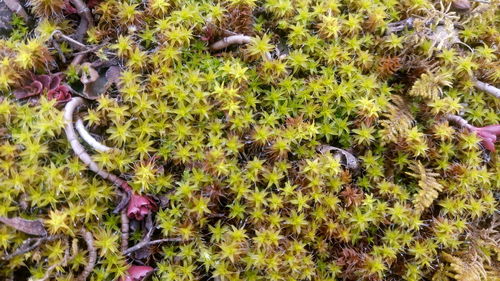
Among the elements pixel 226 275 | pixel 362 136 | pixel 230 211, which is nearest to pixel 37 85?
pixel 230 211

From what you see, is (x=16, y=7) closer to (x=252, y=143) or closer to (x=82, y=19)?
(x=82, y=19)

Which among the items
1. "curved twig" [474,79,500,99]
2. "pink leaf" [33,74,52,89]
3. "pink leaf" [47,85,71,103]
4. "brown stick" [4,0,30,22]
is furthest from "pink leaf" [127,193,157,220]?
"curved twig" [474,79,500,99]

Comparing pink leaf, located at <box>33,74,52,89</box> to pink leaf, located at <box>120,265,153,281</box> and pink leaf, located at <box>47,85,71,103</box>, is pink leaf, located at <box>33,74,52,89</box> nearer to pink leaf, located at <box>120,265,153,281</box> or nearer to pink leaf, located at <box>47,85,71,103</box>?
pink leaf, located at <box>47,85,71,103</box>

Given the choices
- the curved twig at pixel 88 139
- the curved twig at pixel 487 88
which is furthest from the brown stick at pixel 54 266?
the curved twig at pixel 487 88

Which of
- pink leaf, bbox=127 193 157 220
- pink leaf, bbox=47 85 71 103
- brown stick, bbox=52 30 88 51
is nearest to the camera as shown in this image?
pink leaf, bbox=127 193 157 220

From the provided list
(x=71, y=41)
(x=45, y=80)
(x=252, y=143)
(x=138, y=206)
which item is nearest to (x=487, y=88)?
(x=252, y=143)

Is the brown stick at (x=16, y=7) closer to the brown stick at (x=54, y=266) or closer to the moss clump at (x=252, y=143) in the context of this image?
the moss clump at (x=252, y=143)

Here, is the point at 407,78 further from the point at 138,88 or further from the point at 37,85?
the point at 37,85
